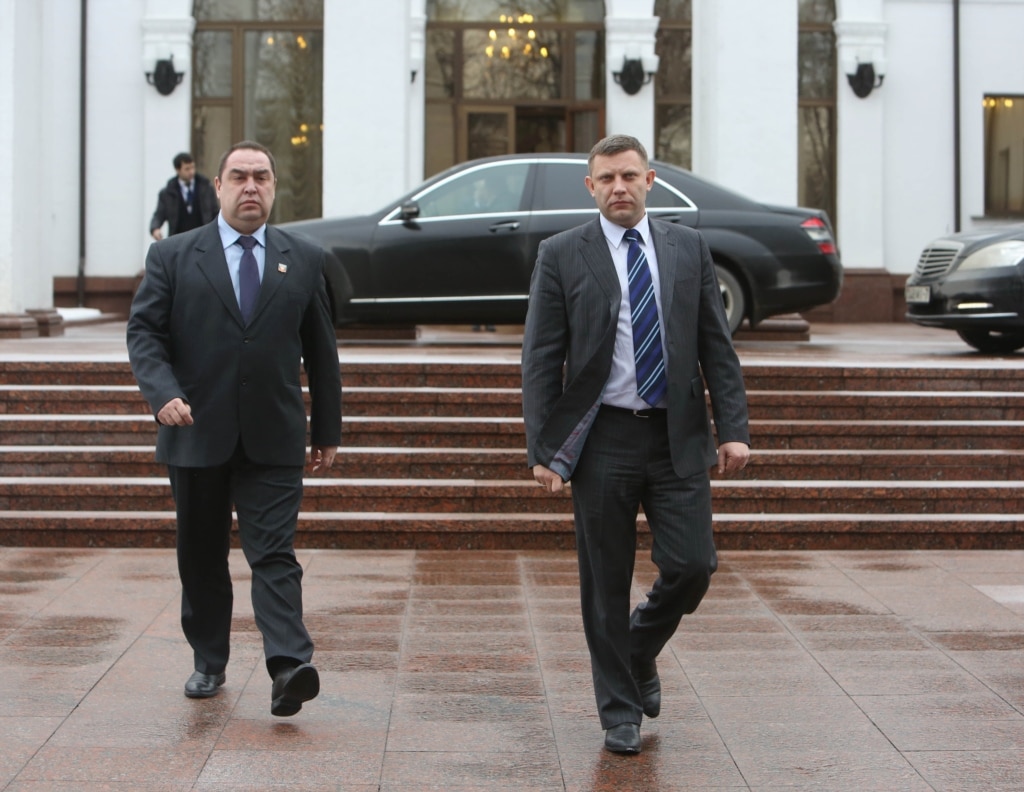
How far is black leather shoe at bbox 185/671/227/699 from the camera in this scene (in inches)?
225

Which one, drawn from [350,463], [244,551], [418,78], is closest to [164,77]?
[418,78]

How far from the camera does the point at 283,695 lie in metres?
5.27

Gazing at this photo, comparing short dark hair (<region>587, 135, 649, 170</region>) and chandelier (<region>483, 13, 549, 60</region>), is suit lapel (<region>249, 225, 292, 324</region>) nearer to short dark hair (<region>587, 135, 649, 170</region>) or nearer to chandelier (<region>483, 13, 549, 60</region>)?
short dark hair (<region>587, 135, 649, 170</region>)

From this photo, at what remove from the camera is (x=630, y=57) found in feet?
71.9

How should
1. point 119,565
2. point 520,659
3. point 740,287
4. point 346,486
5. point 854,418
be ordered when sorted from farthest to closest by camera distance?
point 740,287 < point 854,418 < point 346,486 < point 119,565 < point 520,659

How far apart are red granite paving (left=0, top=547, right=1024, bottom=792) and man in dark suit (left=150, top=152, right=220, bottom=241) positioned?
8.74m

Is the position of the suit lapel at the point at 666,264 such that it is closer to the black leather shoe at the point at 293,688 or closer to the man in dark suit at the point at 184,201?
the black leather shoe at the point at 293,688

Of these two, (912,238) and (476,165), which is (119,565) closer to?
(476,165)

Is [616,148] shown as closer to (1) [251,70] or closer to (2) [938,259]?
(2) [938,259]

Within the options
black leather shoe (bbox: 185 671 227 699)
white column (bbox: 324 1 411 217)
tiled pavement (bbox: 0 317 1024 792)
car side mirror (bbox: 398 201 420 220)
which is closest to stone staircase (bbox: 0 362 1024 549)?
tiled pavement (bbox: 0 317 1024 792)

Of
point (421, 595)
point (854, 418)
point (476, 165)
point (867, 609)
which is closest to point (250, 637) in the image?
point (421, 595)

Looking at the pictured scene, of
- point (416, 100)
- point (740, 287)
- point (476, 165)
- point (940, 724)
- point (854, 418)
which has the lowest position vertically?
point (940, 724)

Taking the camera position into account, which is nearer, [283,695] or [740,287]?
[283,695]

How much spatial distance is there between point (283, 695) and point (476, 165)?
30.5ft
